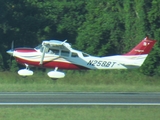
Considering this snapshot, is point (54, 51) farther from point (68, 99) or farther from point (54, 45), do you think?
point (68, 99)

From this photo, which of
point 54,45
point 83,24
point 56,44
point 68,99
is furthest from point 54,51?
point 68,99

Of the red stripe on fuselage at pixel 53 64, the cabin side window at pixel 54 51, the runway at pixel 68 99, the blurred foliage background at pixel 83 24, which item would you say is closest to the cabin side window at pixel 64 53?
the cabin side window at pixel 54 51

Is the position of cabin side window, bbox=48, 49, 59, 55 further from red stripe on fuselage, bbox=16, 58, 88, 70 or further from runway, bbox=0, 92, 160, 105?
runway, bbox=0, 92, 160, 105

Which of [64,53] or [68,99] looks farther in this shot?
[64,53]

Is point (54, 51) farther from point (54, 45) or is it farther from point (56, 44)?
point (56, 44)

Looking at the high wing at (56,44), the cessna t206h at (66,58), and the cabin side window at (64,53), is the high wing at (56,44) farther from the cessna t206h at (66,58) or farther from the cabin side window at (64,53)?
the cabin side window at (64,53)

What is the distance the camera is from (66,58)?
32.5 meters

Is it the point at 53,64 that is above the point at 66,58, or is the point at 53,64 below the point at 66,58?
below

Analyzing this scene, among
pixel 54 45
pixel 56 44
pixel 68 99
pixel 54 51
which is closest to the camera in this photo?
pixel 68 99

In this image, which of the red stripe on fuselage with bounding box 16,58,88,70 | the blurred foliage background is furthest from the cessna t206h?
the blurred foliage background

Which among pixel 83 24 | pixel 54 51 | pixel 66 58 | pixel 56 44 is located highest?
pixel 56 44

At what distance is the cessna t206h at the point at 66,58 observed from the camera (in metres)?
31.9

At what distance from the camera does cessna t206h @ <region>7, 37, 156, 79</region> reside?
105ft

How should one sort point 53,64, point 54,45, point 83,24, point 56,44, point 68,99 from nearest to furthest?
point 68,99 → point 56,44 → point 54,45 → point 53,64 → point 83,24
